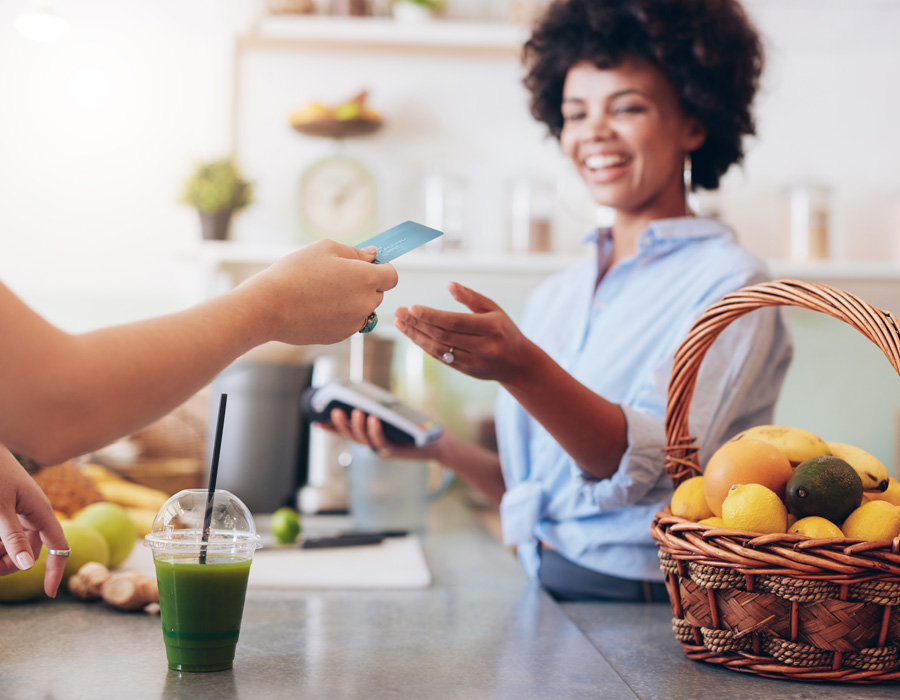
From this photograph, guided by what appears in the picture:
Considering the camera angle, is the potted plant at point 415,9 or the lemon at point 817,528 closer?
the lemon at point 817,528

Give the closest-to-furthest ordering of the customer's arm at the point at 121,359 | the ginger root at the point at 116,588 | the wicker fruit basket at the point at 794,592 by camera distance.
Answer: the customer's arm at the point at 121,359, the wicker fruit basket at the point at 794,592, the ginger root at the point at 116,588

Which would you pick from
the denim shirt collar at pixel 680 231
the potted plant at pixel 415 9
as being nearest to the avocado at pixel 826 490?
the denim shirt collar at pixel 680 231

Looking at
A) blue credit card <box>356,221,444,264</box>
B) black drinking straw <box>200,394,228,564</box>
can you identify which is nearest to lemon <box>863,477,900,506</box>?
blue credit card <box>356,221,444,264</box>

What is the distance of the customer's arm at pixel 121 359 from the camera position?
51 cm

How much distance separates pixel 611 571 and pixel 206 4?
1.98m

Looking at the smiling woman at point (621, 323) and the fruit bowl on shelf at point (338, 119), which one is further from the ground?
the fruit bowl on shelf at point (338, 119)

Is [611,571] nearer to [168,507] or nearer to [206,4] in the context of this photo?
[168,507]

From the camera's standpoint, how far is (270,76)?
2299 mm

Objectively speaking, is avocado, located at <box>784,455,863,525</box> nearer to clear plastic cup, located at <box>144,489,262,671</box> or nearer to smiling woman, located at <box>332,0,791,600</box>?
smiling woman, located at <box>332,0,791,600</box>

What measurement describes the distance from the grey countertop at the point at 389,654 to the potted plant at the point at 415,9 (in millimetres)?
1645

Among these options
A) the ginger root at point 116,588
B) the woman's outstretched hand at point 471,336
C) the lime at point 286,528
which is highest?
the woman's outstretched hand at point 471,336

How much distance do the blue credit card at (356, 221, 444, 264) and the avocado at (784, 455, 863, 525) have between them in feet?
1.26

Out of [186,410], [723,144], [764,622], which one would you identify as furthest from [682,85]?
[186,410]

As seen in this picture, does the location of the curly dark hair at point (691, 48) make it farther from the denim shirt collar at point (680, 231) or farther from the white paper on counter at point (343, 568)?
the white paper on counter at point (343, 568)
